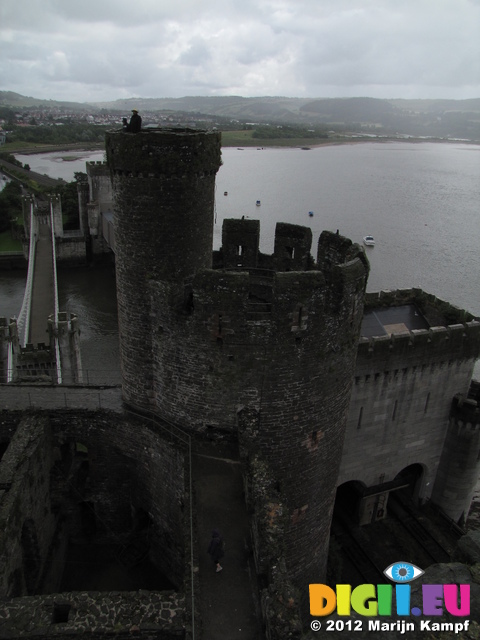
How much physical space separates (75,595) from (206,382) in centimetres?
348

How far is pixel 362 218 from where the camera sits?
52.7 metres

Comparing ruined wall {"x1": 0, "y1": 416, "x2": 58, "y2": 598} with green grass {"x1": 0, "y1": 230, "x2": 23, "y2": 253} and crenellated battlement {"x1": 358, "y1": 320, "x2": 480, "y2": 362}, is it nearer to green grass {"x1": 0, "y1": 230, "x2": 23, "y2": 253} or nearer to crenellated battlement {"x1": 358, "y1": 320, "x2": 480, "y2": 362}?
crenellated battlement {"x1": 358, "y1": 320, "x2": 480, "y2": 362}

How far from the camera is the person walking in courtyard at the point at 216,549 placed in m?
7.28

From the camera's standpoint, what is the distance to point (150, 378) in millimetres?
9672

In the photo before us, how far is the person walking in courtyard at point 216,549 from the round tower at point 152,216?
128 inches

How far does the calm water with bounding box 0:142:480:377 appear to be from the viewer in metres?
35.3

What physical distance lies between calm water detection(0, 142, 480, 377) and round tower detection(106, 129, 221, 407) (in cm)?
1869

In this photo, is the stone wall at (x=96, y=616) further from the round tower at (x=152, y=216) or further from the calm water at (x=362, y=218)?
the calm water at (x=362, y=218)

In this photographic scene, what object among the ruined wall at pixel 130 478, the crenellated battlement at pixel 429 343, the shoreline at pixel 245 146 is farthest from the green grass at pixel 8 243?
the shoreline at pixel 245 146

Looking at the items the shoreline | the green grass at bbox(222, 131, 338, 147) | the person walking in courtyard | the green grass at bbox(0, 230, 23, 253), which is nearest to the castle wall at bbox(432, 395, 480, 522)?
the person walking in courtyard

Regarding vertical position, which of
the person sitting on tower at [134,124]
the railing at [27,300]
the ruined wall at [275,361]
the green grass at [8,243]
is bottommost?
the green grass at [8,243]

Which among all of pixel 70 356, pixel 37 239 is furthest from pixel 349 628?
pixel 37 239

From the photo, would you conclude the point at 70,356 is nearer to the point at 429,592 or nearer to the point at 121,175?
the point at 121,175

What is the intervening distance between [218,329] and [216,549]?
10.2 feet
